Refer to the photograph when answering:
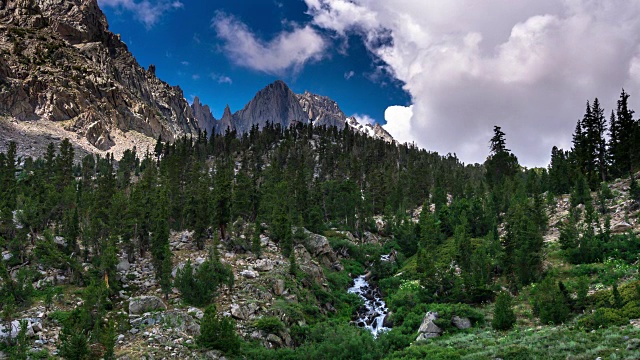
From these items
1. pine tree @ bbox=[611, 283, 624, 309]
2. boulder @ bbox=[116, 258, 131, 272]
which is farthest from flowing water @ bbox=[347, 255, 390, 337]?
boulder @ bbox=[116, 258, 131, 272]

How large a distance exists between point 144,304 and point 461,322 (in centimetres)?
3016

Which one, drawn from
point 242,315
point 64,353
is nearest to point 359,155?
point 242,315

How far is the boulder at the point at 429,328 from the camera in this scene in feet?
117

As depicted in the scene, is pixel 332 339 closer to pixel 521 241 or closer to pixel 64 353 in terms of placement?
pixel 64 353

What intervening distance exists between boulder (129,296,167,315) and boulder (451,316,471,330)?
2782 cm

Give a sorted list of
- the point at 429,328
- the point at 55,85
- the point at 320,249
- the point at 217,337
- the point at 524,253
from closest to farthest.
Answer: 1. the point at 217,337
2. the point at 429,328
3. the point at 524,253
4. the point at 320,249
5. the point at 55,85

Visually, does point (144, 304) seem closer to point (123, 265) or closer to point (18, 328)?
point (18, 328)

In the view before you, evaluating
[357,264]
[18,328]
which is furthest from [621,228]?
[18,328]

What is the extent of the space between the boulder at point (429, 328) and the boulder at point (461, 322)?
→ 1.72 meters

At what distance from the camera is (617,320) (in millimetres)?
25672

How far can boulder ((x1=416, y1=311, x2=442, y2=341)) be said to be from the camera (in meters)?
35.6

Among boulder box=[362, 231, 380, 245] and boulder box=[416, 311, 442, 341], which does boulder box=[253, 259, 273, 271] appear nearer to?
boulder box=[416, 311, 442, 341]

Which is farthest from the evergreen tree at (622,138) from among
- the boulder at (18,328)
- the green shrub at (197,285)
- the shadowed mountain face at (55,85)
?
the shadowed mountain face at (55,85)

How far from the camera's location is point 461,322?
36625mm
